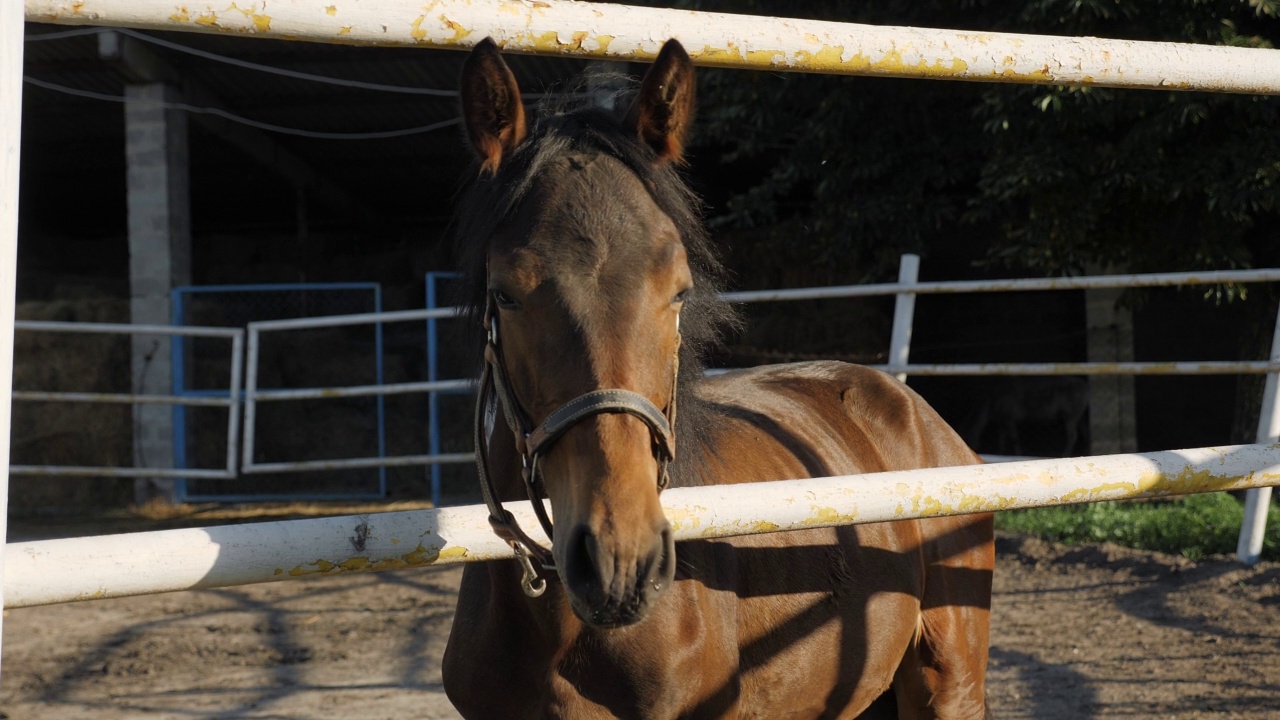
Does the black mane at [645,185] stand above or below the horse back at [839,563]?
above

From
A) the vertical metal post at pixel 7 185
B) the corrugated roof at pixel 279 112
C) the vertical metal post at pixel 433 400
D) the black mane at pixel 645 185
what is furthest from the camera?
the corrugated roof at pixel 279 112

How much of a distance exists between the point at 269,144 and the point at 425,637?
1041 centimetres

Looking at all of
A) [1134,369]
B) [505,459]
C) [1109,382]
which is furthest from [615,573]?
[1109,382]

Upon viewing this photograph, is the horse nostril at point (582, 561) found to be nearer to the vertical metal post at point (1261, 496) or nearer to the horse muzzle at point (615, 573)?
the horse muzzle at point (615, 573)

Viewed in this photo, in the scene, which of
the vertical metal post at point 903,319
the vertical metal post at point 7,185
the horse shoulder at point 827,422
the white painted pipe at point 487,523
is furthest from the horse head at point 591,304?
the vertical metal post at point 903,319

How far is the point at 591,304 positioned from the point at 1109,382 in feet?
28.9

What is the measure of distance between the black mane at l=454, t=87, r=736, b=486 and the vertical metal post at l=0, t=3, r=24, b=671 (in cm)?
69

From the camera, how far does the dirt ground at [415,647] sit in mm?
3861

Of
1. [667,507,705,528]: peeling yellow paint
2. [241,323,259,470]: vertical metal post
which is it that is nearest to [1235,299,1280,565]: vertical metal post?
[667,507,705,528]: peeling yellow paint

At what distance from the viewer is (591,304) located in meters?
1.40

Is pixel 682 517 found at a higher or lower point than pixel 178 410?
higher

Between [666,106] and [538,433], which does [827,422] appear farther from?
[538,433]

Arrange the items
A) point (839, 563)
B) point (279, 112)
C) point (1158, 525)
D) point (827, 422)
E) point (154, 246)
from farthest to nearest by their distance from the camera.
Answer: point (279, 112) → point (154, 246) → point (1158, 525) → point (827, 422) → point (839, 563)

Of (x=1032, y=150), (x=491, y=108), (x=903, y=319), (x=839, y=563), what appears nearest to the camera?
(x=491, y=108)
